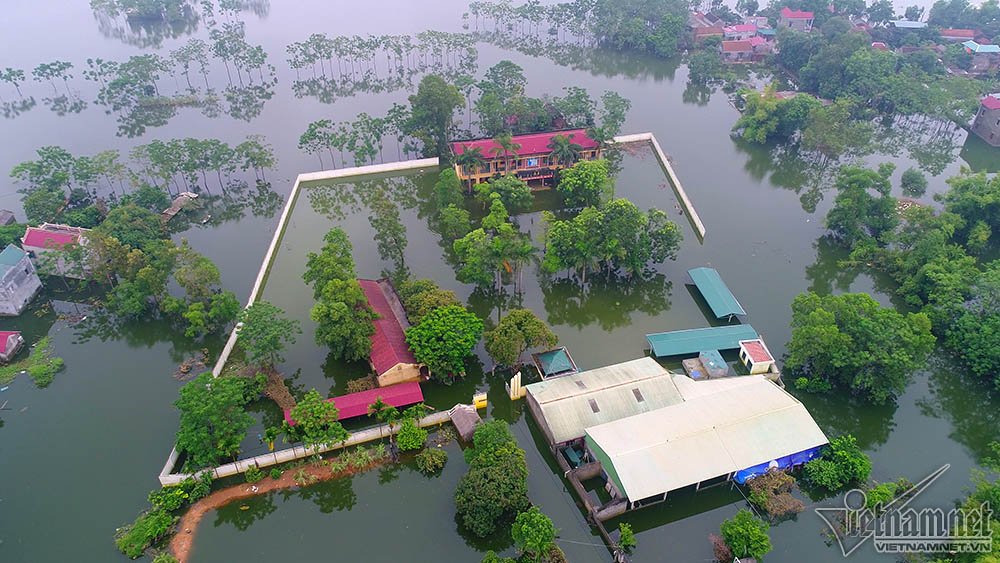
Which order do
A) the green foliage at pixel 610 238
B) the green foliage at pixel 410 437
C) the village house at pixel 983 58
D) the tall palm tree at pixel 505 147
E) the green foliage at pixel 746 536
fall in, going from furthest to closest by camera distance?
the village house at pixel 983 58
the tall palm tree at pixel 505 147
the green foliage at pixel 610 238
the green foliage at pixel 410 437
the green foliage at pixel 746 536

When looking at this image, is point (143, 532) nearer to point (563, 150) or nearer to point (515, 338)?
point (515, 338)

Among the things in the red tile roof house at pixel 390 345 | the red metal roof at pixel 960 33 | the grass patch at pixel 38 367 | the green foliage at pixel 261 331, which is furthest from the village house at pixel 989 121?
the grass patch at pixel 38 367

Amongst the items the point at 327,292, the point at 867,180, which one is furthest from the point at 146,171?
the point at 867,180

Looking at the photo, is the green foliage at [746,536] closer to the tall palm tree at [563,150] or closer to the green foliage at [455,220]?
the green foliage at [455,220]

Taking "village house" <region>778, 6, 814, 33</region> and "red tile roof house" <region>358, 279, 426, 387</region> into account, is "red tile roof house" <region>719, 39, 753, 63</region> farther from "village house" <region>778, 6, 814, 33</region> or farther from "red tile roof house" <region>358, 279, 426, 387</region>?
"red tile roof house" <region>358, 279, 426, 387</region>

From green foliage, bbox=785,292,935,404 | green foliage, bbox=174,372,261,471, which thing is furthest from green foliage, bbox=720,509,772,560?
green foliage, bbox=174,372,261,471
